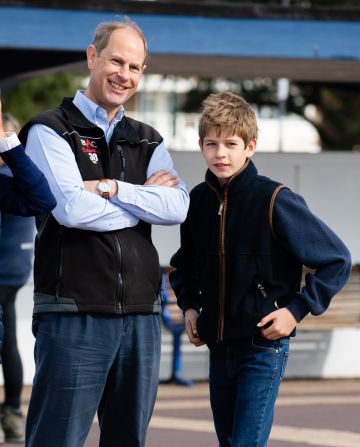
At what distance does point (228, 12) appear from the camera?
33.2 feet

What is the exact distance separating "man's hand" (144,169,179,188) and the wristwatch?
21cm

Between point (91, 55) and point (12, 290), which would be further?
point (12, 290)

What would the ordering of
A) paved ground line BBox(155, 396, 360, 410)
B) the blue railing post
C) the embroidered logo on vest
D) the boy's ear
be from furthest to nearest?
the blue railing post, paved ground line BBox(155, 396, 360, 410), the boy's ear, the embroidered logo on vest

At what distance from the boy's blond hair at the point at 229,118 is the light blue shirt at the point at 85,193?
30cm

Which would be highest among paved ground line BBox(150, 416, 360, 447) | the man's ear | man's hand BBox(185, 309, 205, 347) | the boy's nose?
the man's ear

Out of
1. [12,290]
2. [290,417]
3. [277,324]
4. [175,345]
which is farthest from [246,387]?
[175,345]

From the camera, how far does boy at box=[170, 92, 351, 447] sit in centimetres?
443

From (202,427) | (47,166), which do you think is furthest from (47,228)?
(202,427)

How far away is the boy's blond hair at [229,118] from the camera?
445 cm

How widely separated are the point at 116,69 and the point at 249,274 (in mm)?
A: 886

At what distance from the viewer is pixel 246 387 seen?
4.41 meters

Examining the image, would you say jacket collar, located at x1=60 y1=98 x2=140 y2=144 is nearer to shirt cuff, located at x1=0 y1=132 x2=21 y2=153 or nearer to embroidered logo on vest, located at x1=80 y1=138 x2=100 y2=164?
embroidered logo on vest, located at x1=80 y1=138 x2=100 y2=164

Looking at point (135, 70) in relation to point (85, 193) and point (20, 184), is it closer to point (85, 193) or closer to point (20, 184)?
point (85, 193)

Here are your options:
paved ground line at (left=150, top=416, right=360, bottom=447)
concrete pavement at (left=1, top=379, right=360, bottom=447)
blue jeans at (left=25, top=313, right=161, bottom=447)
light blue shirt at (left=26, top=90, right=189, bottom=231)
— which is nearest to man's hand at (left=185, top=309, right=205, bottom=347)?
blue jeans at (left=25, top=313, right=161, bottom=447)
